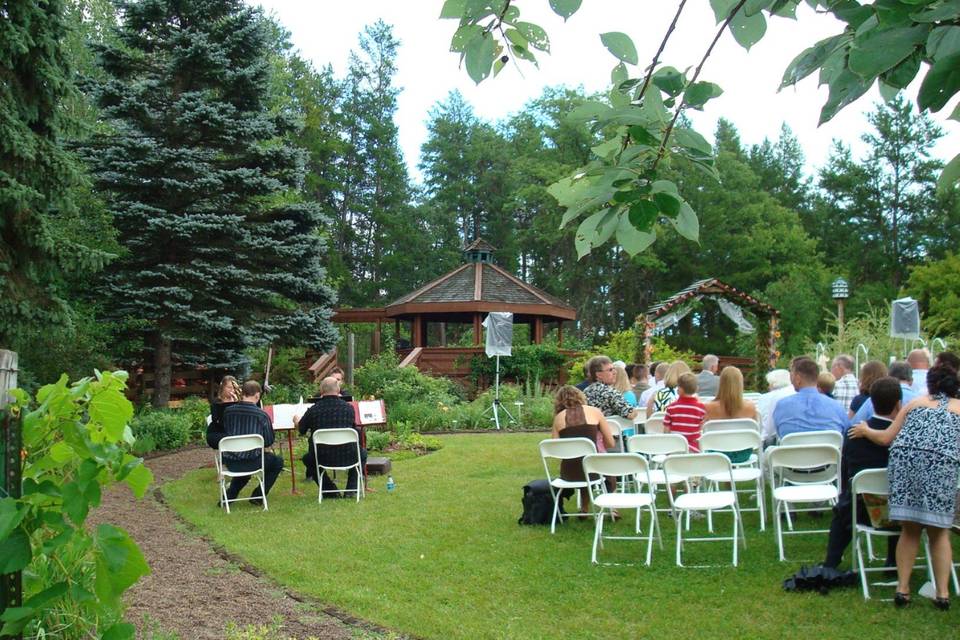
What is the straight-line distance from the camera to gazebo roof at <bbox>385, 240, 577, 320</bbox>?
28.2m

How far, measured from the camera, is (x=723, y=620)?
17.0 feet

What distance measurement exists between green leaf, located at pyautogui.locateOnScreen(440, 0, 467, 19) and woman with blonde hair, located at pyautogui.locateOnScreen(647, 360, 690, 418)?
26.8 feet

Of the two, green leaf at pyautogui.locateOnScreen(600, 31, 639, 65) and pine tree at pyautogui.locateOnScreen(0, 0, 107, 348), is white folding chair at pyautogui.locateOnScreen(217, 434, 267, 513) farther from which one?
green leaf at pyautogui.locateOnScreen(600, 31, 639, 65)

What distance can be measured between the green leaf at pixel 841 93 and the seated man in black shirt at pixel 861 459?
4629 mm

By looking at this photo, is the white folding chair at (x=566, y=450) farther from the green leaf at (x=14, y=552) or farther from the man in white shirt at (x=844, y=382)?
the green leaf at (x=14, y=552)

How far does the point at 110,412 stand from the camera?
10.2 feet

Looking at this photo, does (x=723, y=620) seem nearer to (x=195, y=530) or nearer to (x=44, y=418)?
(x=44, y=418)

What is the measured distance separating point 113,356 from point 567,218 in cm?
1707

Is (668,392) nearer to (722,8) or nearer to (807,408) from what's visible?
(807,408)

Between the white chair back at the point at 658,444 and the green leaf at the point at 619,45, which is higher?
the green leaf at the point at 619,45

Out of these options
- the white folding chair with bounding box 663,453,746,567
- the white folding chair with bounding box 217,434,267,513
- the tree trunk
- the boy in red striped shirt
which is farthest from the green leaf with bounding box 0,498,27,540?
the tree trunk

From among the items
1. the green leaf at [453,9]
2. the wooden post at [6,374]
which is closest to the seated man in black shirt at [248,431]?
the wooden post at [6,374]

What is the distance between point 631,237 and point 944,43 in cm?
59

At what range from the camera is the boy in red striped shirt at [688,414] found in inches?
330
